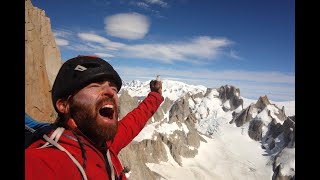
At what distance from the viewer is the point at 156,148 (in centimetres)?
11012

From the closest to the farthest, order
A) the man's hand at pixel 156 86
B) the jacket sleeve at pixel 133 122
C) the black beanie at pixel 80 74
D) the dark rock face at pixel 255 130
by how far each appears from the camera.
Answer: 1. the black beanie at pixel 80 74
2. the jacket sleeve at pixel 133 122
3. the man's hand at pixel 156 86
4. the dark rock face at pixel 255 130

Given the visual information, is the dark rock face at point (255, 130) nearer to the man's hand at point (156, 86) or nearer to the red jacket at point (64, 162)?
the man's hand at point (156, 86)

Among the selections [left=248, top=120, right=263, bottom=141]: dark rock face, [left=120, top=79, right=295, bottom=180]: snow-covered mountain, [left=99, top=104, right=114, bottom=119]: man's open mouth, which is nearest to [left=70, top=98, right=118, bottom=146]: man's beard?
[left=99, top=104, right=114, bottom=119]: man's open mouth

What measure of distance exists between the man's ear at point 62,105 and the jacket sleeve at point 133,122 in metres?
1.27

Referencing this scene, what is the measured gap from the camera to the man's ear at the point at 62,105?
3.85 meters

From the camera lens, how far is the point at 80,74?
3818 mm

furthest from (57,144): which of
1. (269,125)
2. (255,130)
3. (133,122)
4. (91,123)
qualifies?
(255,130)

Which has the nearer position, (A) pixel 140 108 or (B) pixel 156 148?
(A) pixel 140 108

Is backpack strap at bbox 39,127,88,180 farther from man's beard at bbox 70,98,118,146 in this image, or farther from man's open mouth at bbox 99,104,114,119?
man's open mouth at bbox 99,104,114,119

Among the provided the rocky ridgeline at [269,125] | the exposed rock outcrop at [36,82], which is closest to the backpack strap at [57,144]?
the exposed rock outcrop at [36,82]

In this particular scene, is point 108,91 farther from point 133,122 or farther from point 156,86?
point 156,86
